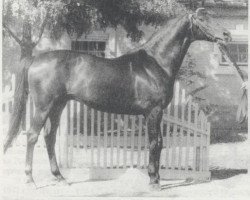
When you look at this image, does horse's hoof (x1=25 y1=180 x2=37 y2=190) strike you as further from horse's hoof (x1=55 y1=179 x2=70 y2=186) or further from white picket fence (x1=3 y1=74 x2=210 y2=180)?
white picket fence (x1=3 y1=74 x2=210 y2=180)

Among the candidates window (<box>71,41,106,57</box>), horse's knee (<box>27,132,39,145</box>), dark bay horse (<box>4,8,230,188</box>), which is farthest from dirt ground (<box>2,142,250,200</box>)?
window (<box>71,41,106,57</box>)

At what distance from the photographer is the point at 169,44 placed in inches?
252

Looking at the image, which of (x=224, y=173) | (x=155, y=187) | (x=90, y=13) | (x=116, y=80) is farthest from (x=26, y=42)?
(x=224, y=173)

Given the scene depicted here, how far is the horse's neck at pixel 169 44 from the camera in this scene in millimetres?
6387

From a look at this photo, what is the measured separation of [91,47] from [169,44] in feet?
20.8

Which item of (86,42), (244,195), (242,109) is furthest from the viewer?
(86,42)

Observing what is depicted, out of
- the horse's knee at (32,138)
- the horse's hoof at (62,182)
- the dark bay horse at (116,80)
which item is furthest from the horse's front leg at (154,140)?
the horse's knee at (32,138)

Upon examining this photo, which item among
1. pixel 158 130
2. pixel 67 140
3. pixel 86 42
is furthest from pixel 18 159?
pixel 86 42

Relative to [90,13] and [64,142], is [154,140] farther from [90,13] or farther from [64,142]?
[90,13]

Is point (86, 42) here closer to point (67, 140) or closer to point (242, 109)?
point (67, 140)

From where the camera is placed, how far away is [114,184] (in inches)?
267

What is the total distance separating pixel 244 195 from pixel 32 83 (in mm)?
3229

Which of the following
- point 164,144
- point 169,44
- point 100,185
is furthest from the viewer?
point 164,144

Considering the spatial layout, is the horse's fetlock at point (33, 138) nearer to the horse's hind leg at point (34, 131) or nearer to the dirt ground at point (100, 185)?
the horse's hind leg at point (34, 131)
